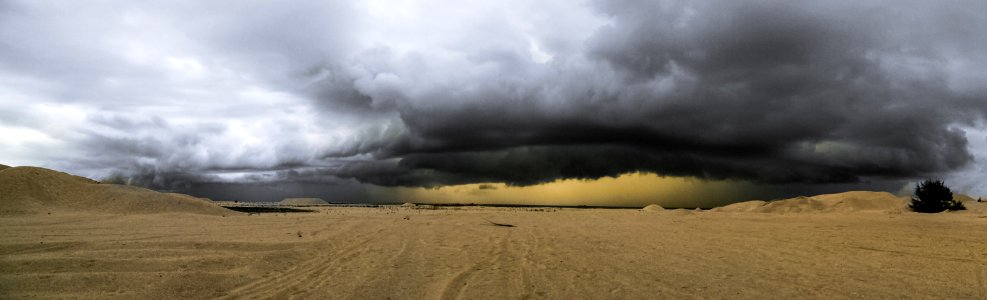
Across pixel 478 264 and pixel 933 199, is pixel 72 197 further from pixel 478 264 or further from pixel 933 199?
pixel 933 199

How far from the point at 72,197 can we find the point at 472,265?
30.9m

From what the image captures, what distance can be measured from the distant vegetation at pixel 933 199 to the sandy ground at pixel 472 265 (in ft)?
82.4

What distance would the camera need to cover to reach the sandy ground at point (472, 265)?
9438 mm

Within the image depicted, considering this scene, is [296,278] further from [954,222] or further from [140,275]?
[954,222]

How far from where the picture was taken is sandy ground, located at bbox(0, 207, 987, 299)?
9438mm

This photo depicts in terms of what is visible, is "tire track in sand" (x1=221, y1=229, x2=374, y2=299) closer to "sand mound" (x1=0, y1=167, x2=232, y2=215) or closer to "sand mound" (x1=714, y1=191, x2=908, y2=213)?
"sand mound" (x1=0, y1=167, x2=232, y2=215)

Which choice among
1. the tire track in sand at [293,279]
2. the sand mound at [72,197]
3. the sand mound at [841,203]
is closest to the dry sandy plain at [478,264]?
the tire track in sand at [293,279]

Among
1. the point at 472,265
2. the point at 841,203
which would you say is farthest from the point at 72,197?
the point at 841,203

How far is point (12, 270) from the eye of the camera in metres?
10.1

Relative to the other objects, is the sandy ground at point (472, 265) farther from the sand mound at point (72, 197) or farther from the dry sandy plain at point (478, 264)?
the sand mound at point (72, 197)

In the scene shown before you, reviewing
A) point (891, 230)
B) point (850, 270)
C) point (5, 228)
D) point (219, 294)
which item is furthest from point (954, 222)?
point (5, 228)

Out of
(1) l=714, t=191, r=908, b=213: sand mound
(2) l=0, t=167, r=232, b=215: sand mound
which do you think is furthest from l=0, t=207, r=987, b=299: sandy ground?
(1) l=714, t=191, r=908, b=213: sand mound

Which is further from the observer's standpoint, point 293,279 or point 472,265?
point 472,265

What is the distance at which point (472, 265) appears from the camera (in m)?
12.5
